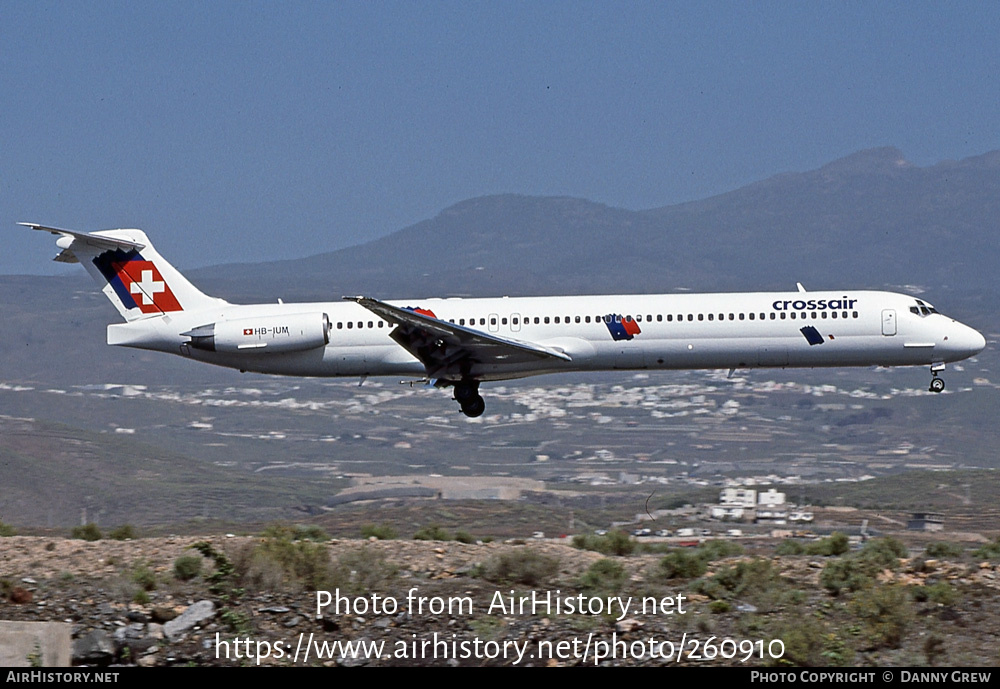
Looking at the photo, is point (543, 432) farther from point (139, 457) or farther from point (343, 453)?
point (139, 457)

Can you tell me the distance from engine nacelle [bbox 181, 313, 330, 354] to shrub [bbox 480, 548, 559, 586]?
44.2 feet

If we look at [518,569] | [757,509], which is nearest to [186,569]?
[518,569]

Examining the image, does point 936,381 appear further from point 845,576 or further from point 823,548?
point 845,576

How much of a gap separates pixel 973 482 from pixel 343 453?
80.1 m

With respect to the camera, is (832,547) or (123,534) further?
(123,534)

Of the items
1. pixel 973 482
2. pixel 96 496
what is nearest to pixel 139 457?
pixel 96 496

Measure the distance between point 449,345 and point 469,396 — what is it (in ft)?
7.35

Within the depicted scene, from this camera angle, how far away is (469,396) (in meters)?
33.4

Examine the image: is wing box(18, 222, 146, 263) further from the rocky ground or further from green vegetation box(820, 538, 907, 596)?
green vegetation box(820, 538, 907, 596)

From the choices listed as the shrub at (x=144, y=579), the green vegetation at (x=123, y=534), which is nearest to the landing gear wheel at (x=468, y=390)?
the green vegetation at (x=123, y=534)

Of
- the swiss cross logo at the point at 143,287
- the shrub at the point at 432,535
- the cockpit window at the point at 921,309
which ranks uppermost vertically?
the swiss cross logo at the point at 143,287

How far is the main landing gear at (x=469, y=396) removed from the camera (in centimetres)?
3331

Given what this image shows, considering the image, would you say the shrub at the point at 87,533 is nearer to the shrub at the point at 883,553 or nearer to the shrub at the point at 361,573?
the shrub at the point at 361,573

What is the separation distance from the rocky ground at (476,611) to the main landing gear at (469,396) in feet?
39.5
